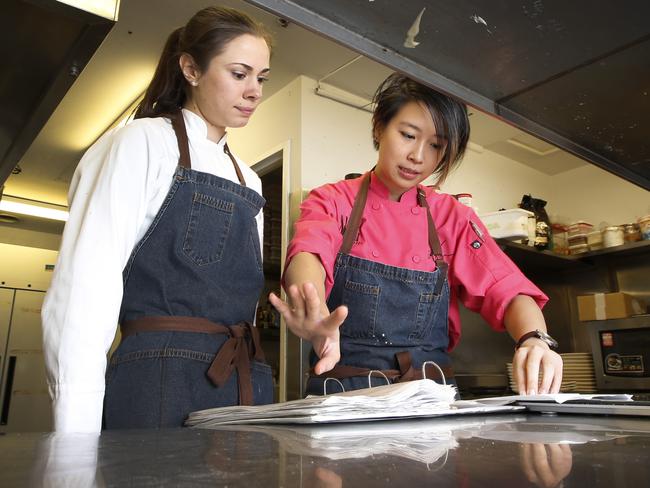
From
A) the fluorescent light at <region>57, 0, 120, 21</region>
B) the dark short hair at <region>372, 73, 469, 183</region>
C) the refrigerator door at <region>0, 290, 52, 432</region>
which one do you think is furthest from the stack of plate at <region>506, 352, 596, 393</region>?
the refrigerator door at <region>0, 290, 52, 432</region>

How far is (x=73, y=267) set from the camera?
2.77ft

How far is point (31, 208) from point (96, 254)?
4492mm

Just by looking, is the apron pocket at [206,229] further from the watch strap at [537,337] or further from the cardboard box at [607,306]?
the cardboard box at [607,306]

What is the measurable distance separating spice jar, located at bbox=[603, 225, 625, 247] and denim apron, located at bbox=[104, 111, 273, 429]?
2.77 metres

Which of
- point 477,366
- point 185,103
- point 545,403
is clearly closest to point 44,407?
point 477,366

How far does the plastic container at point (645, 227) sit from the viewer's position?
10.1 feet

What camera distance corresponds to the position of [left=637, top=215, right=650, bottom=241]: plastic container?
3079mm

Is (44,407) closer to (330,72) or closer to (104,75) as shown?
(104,75)

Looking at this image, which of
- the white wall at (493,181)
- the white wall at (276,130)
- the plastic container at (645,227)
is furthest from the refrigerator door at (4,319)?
the plastic container at (645,227)

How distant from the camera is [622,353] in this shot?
2.67m

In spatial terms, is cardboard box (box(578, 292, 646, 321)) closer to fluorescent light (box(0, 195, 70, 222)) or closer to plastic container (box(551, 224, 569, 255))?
plastic container (box(551, 224, 569, 255))

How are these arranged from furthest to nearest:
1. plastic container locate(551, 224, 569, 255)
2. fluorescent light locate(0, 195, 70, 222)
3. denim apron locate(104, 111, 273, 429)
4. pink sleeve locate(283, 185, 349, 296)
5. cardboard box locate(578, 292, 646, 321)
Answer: fluorescent light locate(0, 195, 70, 222), plastic container locate(551, 224, 569, 255), cardboard box locate(578, 292, 646, 321), pink sleeve locate(283, 185, 349, 296), denim apron locate(104, 111, 273, 429)

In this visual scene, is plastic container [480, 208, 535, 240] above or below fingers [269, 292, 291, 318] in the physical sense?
above

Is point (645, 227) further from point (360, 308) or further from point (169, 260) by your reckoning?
point (169, 260)
